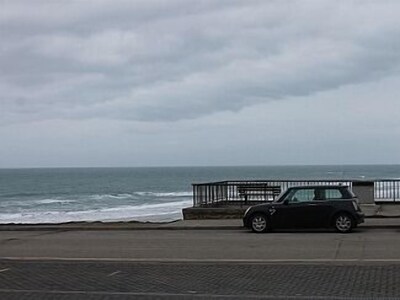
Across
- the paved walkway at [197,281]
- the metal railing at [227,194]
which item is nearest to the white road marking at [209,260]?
the paved walkway at [197,281]

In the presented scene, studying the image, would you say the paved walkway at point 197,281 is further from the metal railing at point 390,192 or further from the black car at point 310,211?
the metal railing at point 390,192

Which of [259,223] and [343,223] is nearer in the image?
[343,223]

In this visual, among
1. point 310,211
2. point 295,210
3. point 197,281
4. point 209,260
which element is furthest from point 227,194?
point 197,281

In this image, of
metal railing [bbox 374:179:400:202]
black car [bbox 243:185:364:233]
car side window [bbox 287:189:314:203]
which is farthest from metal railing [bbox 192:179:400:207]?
car side window [bbox 287:189:314:203]

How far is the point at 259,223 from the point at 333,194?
2.18 metres

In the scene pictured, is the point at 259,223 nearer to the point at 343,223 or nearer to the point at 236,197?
the point at 343,223

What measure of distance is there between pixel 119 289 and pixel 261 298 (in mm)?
2159

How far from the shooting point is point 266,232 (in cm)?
2092

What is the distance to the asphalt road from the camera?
1048 centimetres

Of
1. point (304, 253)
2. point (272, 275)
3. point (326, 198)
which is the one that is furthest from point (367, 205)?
point (272, 275)

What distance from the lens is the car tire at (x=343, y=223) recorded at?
20328 mm

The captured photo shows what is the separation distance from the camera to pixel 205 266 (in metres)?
13.3

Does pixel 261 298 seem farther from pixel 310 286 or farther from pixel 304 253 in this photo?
pixel 304 253

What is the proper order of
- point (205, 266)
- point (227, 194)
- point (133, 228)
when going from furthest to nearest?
1. point (227, 194)
2. point (133, 228)
3. point (205, 266)
